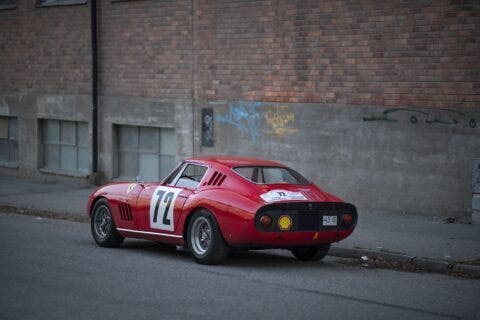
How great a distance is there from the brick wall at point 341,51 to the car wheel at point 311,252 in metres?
5.19

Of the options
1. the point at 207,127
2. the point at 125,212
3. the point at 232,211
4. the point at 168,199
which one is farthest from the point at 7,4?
the point at 232,211

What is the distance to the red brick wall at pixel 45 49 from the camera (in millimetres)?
23047

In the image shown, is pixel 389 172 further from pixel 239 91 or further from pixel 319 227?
pixel 319 227

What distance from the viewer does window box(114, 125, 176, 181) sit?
69.5 ft

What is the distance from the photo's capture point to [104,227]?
12828 millimetres

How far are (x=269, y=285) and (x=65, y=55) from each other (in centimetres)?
1519

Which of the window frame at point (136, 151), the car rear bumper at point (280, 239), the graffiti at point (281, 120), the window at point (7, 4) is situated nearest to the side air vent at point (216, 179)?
the car rear bumper at point (280, 239)

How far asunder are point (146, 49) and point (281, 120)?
15.2 ft

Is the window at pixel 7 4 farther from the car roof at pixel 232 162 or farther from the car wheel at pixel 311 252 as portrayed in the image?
the car wheel at pixel 311 252

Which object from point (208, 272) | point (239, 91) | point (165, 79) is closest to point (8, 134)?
point (165, 79)

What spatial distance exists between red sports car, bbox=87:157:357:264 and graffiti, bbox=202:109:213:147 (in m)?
7.50

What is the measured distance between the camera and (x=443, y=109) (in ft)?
51.7

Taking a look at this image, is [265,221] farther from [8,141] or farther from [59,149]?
[8,141]

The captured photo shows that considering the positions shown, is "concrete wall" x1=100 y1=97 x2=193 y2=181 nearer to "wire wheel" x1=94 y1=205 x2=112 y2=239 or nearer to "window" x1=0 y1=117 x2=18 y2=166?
"window" x1=0 y1=117 x2=18 y2=166
